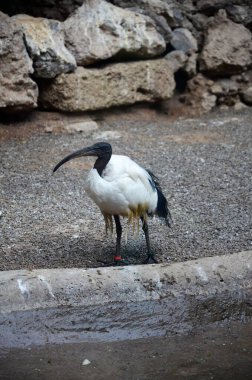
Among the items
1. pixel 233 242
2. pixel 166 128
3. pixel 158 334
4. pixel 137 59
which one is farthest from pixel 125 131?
pixel 158 334

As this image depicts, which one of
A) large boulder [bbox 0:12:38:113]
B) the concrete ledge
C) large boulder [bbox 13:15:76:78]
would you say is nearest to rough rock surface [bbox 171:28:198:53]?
large boulder [bbox 13:15:76:78]

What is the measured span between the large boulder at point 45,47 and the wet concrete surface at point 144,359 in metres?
4.83

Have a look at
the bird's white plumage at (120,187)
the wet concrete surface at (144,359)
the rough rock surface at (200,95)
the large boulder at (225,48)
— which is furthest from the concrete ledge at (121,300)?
the large boulder at (225,48)

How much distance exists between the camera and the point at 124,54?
29.4 feet

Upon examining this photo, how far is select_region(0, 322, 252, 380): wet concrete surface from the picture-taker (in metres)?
3.64

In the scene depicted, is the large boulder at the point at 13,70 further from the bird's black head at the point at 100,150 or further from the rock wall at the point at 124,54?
the bird's black head at the point at 100,150

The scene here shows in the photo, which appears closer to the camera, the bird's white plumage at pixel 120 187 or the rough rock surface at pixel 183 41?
the bird's white plumage at pixel 120 187

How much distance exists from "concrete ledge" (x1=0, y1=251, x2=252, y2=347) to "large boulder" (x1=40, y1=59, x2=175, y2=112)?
4486 millimetres

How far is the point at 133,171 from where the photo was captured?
4.67 metres

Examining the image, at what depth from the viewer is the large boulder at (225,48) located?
956 cm

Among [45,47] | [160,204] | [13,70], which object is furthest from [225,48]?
[160,204]

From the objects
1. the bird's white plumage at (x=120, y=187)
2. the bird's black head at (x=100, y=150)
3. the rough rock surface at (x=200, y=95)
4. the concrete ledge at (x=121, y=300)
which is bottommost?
the rough rock surface at (x=200, y=95)

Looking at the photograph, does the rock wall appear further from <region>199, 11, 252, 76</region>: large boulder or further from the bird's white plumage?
the bird's white plumage

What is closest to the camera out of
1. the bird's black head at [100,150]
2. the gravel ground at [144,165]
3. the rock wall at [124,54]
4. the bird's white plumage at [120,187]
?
the bird's white plumage at [120,187]
